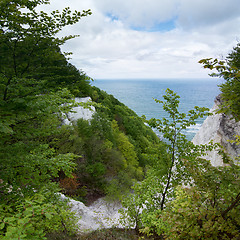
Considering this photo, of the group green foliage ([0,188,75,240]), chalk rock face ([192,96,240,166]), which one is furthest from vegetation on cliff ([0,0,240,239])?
chalk rock face ([192,96,240,166])

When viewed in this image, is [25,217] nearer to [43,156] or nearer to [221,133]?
[43,156]

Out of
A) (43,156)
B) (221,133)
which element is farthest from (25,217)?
(221,133)

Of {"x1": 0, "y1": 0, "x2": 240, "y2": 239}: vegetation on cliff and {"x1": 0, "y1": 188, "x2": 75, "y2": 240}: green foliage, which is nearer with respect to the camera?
{"x1": 0, "y1": 188, "x2": 75, "y2": 240}: green foliage

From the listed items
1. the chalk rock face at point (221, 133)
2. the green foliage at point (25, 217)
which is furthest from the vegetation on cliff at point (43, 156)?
the chalk rock face at point (221, 133)

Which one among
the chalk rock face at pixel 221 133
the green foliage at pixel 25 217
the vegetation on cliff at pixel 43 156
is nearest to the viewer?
the green foliage at pixel 25 217

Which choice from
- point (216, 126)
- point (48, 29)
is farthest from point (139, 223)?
point (216, 126)

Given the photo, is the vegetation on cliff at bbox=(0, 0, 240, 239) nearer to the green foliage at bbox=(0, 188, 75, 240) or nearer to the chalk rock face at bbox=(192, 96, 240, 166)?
the green foliage at bbox=(0, 188, 75, 240)

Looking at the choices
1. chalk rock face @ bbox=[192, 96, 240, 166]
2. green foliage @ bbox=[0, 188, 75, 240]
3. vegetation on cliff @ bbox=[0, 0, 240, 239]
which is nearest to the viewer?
green foliage @ bbox=[0, 188, 75, 240]

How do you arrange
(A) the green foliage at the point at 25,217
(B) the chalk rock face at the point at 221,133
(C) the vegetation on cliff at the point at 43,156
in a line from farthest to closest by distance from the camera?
(B) the chalk rock face at the point at 221,133
(C) the vegetation on cliff at the point at 43,156
(A) the green foliage at the point at 25,217

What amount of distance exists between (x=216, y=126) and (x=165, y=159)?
1167cm

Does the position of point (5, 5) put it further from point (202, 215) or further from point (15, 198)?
point (202, 215)

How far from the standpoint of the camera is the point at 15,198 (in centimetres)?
394

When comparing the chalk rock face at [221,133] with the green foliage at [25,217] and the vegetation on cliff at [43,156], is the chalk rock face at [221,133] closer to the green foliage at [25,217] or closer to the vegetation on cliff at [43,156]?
the vegetation on cliff at [43,156]

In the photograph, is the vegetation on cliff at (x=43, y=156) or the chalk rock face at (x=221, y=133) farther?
the chalk rock face at (x=221, y=133)
